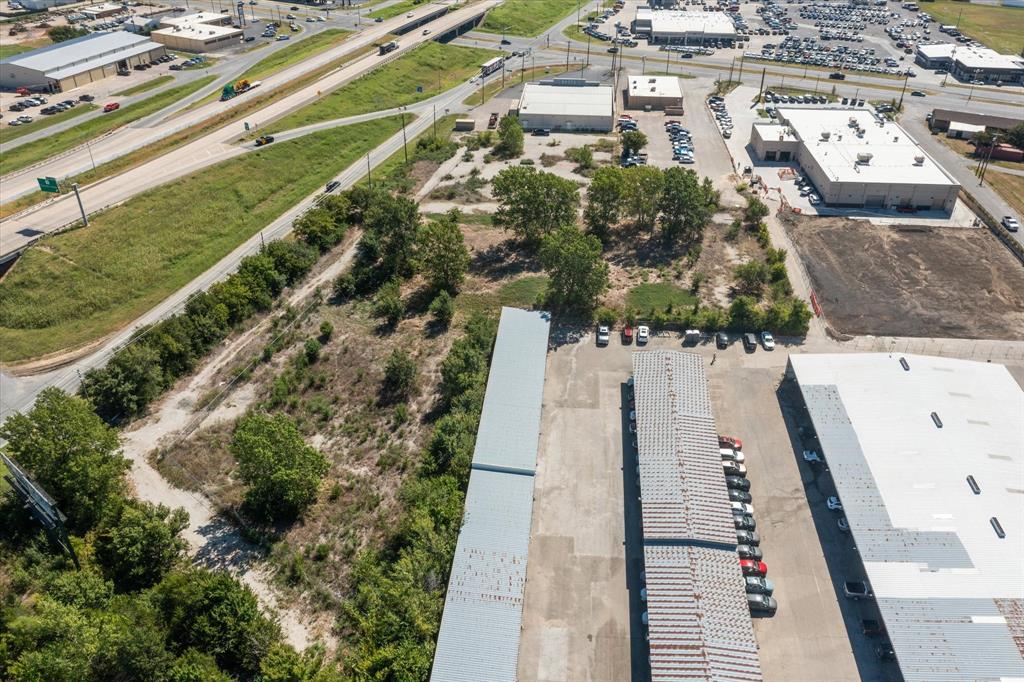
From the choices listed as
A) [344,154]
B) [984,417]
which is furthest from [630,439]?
[344,154]

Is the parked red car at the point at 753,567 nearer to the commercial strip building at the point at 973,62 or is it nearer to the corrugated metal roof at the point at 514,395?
the corrugated metal roof at the point at 514,395

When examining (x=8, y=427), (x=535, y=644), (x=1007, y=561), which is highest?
(x=8, y=427)

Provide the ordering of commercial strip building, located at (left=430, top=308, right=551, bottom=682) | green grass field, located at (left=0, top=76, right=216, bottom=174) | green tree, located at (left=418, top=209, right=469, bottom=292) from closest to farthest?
commercial strip building, located at (left=430, top=308, right=551, bottom=682) → green tree, located at (left=418, top=209, right=469, bottom=292) → green grass field, located at (left=0, top=76, right=216, bottom=174)

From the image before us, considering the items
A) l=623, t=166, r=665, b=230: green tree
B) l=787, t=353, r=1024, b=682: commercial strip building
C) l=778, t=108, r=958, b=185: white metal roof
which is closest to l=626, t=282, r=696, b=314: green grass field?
l=623, t=166, r=665, b=230: green tree

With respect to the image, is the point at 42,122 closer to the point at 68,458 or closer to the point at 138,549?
the point at 68,458

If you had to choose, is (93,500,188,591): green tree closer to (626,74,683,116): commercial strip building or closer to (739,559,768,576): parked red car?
(739,559,768,576): parked red car

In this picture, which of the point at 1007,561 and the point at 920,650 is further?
the point at 1007,561

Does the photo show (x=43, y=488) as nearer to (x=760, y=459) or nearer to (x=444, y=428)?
(x=444, y=428)
